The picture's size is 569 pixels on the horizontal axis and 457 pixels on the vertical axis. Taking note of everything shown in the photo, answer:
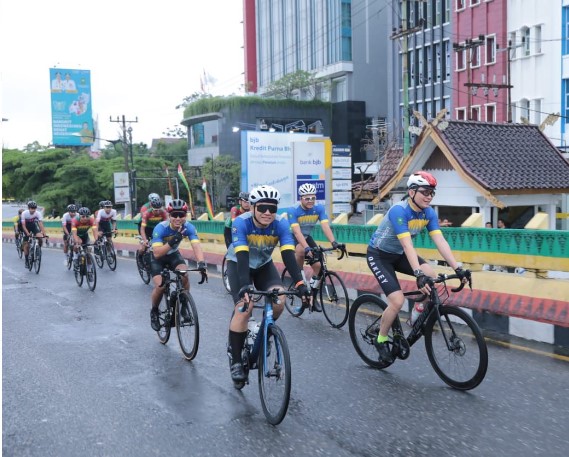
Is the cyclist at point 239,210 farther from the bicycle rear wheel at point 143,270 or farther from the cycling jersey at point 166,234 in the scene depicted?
the cycling jersey at point 166,234

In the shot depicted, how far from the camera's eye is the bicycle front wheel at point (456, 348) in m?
6.29

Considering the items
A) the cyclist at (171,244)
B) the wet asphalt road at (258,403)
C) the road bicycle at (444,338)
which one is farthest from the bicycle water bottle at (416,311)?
the cyclist at (171,244)

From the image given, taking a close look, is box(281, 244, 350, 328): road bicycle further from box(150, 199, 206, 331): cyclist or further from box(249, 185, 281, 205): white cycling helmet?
box(249, 185, 281, 205): white cycling helmet

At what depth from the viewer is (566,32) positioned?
3556 centimetres

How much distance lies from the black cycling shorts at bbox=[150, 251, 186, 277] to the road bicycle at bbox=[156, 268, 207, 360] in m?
0.09

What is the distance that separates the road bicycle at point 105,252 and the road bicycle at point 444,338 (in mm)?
12578

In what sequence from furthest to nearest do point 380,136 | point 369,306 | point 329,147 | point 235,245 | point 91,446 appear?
point 380,136 < point 329,147 < point 369,306 < point 235,245 < point 91,446

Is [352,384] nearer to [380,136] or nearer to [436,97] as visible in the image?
[436,97]

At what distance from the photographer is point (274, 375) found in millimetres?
5895

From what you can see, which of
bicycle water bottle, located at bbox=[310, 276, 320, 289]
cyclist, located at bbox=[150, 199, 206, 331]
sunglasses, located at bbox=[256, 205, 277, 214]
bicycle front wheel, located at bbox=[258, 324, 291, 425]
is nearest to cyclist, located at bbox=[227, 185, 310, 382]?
sunglasses, located at bbox=[256, 205, 277, 214]

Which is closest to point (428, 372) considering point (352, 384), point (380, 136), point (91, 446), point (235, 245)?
point (352, 384)

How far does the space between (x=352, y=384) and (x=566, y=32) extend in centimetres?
3339

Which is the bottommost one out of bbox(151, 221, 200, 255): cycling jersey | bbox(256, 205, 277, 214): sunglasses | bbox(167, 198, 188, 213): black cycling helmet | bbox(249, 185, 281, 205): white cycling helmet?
bbox(151, 221, 200, 255): cycling jersey

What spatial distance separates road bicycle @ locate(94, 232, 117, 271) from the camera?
741 inches
